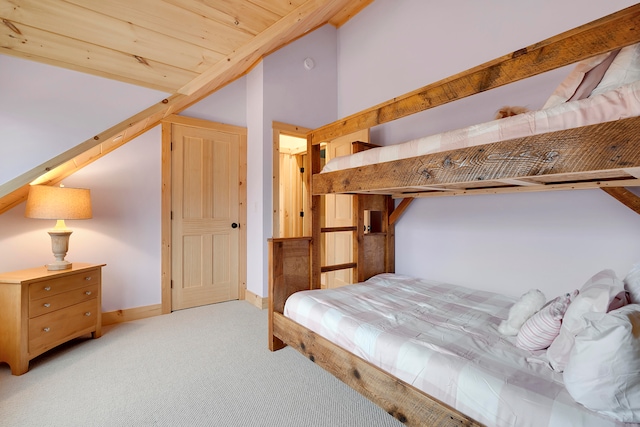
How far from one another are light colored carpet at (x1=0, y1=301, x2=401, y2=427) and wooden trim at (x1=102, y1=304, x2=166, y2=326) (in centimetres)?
31

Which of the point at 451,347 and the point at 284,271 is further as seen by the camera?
the point at 284,271

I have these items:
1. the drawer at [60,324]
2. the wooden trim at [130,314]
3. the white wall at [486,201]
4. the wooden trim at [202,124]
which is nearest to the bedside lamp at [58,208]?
the drawer at [60,324]

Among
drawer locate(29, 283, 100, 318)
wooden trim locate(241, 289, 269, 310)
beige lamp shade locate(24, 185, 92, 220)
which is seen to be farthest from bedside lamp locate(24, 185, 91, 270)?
wooden trim locate(241, 289, 269, 310)

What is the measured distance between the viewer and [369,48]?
349 cm

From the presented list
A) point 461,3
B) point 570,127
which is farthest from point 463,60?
point 570,127

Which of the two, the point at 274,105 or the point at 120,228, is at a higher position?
the point at 274,105

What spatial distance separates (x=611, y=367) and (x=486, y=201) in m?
1.76

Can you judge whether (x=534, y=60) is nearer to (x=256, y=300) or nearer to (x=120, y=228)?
(x=256, y=300)

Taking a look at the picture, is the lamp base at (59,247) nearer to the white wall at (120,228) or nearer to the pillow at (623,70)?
the white wall at (120,228)

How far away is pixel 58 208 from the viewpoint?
2.16 m

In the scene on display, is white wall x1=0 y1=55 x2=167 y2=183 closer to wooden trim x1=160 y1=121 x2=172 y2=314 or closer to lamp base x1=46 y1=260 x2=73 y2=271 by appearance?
lamp base x1=46 y1=260 x2=73 y2=271

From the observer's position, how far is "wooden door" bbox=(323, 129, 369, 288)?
3.49 metres

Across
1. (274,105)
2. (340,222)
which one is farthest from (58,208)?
(340,222)

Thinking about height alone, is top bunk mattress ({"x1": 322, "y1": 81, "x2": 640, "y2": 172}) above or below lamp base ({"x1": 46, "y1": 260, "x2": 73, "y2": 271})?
above
